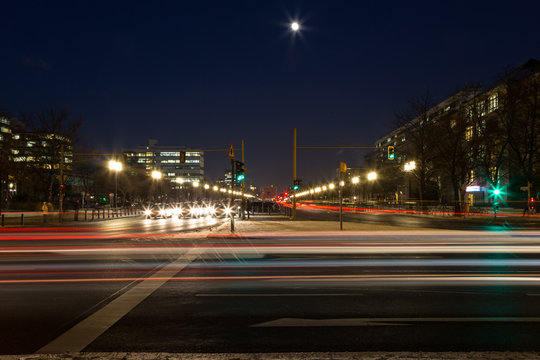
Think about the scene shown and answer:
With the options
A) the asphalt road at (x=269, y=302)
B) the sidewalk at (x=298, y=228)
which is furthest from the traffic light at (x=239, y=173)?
the asphalt road at (x=269, y=302)

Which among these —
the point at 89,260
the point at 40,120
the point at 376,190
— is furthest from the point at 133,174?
the point at 89,260

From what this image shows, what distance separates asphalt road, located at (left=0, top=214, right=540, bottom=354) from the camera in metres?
5.34

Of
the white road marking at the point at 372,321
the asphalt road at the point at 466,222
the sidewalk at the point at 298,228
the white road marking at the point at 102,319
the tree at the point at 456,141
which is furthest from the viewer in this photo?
the tree at the point at 456,141

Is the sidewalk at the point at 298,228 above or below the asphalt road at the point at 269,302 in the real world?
above

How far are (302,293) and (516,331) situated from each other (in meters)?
3.66

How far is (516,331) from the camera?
5.71 metres

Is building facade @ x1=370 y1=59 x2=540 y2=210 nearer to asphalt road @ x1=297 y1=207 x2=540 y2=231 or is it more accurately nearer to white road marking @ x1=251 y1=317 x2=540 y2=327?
asphalt road @ x1=297 y1=207 x2=540 y2=231

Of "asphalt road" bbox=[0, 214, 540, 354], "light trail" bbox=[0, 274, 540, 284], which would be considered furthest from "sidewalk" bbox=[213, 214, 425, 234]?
"light trail" bbox=[0, 274, 540, 284]

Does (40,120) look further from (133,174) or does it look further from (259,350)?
(259,350)

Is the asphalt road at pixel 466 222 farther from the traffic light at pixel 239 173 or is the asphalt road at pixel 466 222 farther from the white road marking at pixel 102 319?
the white road marking at pixel 102 319

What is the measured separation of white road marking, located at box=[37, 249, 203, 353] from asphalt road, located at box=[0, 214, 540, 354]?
0.03 metres

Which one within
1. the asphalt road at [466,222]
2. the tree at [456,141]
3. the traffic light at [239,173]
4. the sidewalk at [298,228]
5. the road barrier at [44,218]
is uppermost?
the tree at [456,141]

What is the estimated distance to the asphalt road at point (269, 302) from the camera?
5336 mm

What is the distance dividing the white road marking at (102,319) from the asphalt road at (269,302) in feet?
0.09
